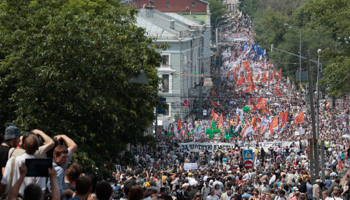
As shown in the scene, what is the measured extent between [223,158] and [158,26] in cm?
3001

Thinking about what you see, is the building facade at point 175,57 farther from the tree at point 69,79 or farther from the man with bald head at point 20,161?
the man with bald head at point 20,161

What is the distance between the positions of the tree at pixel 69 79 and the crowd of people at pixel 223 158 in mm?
972

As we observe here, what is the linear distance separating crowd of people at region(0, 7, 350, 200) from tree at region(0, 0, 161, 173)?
972mm

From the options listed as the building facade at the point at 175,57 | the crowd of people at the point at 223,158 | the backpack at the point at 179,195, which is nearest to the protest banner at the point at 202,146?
the crowd of people at the point at 223,158

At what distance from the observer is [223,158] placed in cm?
3528

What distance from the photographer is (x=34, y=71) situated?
18.1 meters

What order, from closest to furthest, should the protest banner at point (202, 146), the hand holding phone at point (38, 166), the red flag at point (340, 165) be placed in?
the hand holding phone at point (38, 166) < the red flag at point (340, 165) < the protest banner at point (202, 146)

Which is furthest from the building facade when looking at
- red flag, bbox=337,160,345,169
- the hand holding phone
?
the hand holding phone

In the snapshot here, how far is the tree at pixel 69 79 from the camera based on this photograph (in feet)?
58.8

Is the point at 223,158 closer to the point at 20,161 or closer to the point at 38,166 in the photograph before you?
the point at 20,161

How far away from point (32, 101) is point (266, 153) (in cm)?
2194

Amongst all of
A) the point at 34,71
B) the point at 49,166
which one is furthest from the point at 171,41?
the point at 49,166

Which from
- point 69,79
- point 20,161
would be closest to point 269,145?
point 69,79

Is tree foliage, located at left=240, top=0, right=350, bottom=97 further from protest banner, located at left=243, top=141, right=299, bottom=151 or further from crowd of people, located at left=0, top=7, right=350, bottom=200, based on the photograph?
protest banner, located at left=243, top=141, right=299, bottom=151
